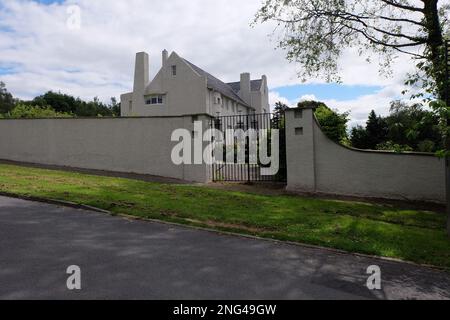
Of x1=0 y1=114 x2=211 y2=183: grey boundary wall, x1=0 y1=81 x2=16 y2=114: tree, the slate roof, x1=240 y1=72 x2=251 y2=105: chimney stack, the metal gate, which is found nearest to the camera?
the metal gate

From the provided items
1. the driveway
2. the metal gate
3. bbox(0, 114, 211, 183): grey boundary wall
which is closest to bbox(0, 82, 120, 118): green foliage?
bbox(0, 114, 211, 183): grey boundary wall

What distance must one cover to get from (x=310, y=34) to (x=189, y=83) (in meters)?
24.4

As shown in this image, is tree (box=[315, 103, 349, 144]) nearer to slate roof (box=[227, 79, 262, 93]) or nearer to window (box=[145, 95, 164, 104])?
window (box=[145, 95, 164, 104])

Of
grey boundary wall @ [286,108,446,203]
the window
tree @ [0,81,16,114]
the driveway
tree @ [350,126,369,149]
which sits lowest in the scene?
the driveway

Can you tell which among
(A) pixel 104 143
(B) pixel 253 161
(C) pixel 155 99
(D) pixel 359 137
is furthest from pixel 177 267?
(C) pixel 155 99

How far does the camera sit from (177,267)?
15.6 feet

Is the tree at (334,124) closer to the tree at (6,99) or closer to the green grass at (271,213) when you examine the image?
the green grass at (271,213)

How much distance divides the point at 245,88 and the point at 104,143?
128ft

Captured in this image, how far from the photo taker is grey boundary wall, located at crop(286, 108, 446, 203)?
11.2 meters

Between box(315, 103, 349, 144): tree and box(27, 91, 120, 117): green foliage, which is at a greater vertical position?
box(27, 91, 120, 117): green foliage

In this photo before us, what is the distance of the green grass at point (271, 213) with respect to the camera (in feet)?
21.0

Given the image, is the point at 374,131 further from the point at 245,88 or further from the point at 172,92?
the point at 245,88

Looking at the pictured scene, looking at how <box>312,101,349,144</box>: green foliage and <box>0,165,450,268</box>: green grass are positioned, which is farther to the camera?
<box>312,101,349,144</box>: green foliage

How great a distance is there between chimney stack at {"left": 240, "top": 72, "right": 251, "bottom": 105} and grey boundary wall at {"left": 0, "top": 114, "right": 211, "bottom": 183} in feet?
124
